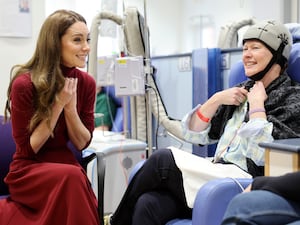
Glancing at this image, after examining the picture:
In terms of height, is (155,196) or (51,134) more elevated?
(51,134)

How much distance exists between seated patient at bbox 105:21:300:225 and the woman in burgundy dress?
0.24m

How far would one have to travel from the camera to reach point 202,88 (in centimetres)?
302

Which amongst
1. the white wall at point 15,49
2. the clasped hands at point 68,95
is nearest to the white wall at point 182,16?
the white wall at point 15,49

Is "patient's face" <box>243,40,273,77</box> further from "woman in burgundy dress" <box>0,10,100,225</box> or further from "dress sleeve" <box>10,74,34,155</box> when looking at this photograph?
"dress sleeve" <box>10,74,34,155</box>

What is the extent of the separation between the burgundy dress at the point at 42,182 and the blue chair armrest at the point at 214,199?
18.5 inches

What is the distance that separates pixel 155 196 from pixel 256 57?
2.39ft

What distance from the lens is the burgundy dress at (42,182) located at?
5.65ft

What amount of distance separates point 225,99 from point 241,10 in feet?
12.9

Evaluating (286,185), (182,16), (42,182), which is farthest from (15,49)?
(182,16)

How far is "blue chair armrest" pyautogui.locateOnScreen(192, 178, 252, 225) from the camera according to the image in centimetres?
150

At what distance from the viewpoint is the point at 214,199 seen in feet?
4.91

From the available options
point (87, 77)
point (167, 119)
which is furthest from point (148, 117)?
point (87, 77)

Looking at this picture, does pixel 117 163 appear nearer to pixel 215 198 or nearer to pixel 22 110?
pixel 22 110

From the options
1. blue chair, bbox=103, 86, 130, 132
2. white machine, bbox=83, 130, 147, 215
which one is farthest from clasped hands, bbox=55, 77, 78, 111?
blue chair, bbox=103, 86, 130, 132
